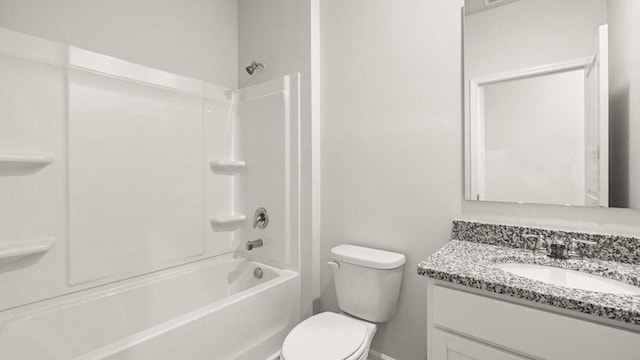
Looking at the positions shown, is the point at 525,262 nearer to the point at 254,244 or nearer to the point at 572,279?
the point at 572,279

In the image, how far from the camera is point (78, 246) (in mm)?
1562

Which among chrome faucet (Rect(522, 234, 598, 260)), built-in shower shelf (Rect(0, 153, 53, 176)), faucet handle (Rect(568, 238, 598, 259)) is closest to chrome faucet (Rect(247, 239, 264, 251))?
built-in shower shelf (Rect(0, 153, 53, 176))

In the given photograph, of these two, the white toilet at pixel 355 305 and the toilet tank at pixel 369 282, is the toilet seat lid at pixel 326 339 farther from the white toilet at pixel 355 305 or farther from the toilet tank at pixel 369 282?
the toilet tank at pixel 369 282

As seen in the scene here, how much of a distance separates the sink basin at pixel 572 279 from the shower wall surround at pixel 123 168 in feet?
4.14

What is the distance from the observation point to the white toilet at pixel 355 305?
1324 millimetres

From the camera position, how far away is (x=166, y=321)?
1617mm

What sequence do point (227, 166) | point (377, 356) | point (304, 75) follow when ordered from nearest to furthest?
point (377, 356)
point (304, 75)
point (227, 166)

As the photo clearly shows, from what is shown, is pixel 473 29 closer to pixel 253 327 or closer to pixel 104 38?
pixel 253 327

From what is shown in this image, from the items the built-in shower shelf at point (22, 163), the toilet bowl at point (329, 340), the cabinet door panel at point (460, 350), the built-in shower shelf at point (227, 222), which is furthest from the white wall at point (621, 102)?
the built-in shower shelf at point (22, 163)

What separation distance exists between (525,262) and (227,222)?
1809 mm

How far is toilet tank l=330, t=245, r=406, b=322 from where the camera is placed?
153 cm

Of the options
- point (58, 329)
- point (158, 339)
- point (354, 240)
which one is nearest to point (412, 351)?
point (354, 240)

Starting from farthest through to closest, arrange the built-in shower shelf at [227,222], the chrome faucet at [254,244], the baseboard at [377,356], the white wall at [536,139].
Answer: the built-in shower shelf at [227,222], the chrome faucet at [254,244], the baseboard at [377,356], the white wall at [536,139]

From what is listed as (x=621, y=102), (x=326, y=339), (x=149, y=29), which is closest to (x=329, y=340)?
(x=326, y=339)
